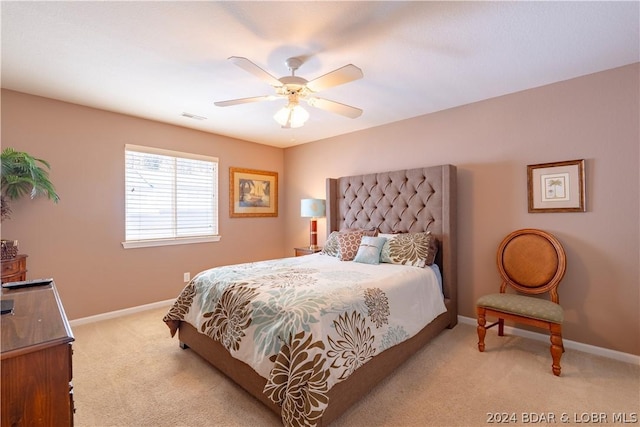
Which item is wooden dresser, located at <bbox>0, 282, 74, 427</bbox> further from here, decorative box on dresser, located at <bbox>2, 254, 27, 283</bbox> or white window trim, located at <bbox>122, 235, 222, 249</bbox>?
white window trim, located at <bbox>122, 235, 222, 249</bbox>

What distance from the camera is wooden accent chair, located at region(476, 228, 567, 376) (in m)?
2.31

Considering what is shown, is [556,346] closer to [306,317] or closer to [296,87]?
[306,317]

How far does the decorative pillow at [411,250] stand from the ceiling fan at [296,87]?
146 centimetres

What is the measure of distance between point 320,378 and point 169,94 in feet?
9.91

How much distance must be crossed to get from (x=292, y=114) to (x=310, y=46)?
20.2 inches

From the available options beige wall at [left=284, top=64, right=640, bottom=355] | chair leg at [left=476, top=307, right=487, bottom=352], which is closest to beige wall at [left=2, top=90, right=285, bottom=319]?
beige wall at [left=284, top=64, right=640, bottom=355]

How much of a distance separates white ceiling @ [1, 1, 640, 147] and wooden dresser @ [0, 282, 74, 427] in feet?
6.01

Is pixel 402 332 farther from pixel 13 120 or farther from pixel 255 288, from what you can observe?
pixel 13 120

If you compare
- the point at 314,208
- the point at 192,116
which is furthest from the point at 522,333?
the point at 192,116

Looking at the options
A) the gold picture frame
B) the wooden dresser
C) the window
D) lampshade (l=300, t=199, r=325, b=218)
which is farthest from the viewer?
the gold picture frame

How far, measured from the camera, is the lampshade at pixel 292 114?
2363 millimetres

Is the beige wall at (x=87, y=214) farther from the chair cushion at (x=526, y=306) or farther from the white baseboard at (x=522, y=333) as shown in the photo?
the chair cushion at (x=526, y=306)

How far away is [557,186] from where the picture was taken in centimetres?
275

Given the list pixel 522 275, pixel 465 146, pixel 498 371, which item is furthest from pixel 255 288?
pixel 465 146
